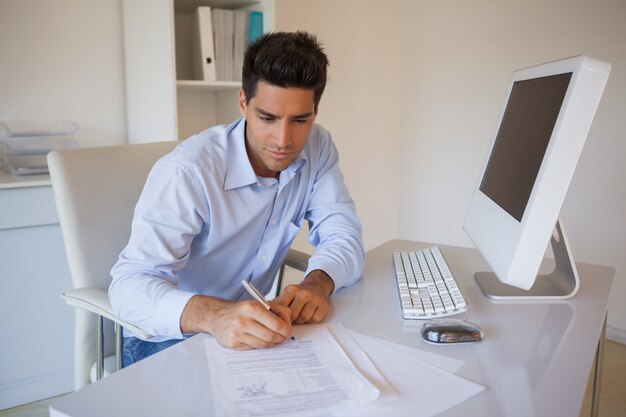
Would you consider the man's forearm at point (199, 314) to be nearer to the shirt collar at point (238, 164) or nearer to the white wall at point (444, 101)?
the shirt collar at point (238, 164)

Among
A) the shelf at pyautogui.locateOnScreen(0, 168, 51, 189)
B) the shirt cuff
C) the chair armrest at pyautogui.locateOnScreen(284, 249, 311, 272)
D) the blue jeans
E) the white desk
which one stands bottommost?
the blue jeans

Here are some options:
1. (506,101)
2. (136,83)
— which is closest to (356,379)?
(506,101)

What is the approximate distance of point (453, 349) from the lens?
1.02 meters

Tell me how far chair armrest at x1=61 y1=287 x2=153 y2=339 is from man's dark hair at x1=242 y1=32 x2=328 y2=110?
0.55m

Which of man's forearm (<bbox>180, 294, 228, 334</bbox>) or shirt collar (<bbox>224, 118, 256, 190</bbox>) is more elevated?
shirt collar (<bbox>224, 118, 256, 190</bbox>)

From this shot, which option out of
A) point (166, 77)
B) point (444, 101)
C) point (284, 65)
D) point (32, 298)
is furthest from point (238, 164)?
point (444, 101)

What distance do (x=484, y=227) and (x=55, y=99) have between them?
1.91m

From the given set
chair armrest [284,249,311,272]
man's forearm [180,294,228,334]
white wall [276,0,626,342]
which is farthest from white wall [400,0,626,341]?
man's forearm [180,294,228,334]

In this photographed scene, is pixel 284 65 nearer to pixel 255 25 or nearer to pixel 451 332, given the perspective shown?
pixel 451 332

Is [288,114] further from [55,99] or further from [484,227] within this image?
[55,99]

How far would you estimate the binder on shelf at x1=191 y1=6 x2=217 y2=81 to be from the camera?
92.4 inches

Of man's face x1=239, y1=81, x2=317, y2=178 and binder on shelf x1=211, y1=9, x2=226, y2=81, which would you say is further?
binder on shelf x1=211, y1=9, x2=226, y2=81

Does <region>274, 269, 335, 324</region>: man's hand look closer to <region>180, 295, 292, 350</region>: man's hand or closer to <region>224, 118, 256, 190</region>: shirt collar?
<region>180, 295, 292, 350</region>: man's hand

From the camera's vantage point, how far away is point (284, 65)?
1330 millimetres
